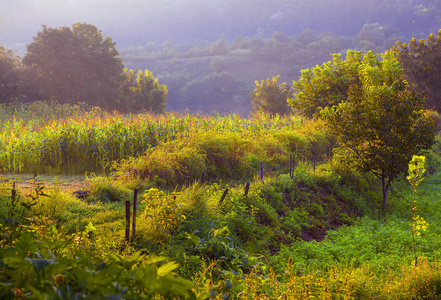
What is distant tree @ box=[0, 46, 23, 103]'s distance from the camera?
2755 cm

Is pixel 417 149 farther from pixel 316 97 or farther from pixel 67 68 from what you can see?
pixel 67 68

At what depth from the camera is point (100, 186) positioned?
24.3 ft

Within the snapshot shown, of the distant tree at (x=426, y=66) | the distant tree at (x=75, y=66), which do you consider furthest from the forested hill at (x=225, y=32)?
the distant tree at (x=426, y=66)

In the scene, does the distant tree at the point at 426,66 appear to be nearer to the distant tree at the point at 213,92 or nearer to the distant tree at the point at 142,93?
the distant tree at the point at 142,93

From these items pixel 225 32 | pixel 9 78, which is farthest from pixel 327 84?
pixel 225 32

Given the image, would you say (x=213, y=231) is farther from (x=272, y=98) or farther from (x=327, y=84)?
(x=272, y=98)

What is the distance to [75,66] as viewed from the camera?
31.7 meters

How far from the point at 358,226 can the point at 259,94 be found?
976 inches

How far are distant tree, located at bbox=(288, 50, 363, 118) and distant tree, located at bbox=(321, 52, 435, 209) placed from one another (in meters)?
6.24

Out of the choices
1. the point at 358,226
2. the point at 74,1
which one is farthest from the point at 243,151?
the point at 74,1

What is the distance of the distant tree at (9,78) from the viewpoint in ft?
90.4

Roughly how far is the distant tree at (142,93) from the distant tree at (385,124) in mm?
26487

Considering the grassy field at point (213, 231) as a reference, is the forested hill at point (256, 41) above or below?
above

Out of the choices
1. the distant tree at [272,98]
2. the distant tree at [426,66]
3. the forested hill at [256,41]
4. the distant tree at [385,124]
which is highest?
the forested hill at [256,41]
